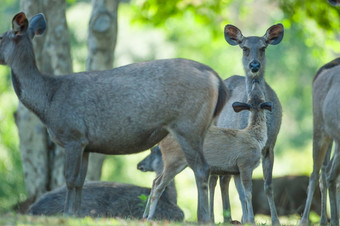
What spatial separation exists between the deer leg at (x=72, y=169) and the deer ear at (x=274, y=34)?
3318 mm

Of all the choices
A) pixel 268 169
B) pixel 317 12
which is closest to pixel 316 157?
pixel 268 169

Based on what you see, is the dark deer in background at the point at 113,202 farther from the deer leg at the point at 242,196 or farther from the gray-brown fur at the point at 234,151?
the deer leg at the point at 242,196

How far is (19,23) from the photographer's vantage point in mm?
9141

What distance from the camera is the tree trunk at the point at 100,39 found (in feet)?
44.6

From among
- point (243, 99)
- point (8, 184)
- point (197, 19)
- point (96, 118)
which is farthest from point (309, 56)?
point (96, 118)

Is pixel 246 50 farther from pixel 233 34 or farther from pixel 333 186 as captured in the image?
pixel 333 186

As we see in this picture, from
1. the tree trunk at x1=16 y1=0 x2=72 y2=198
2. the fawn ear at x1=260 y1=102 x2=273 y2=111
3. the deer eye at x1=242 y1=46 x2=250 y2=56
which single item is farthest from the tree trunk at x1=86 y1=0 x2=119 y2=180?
the fawn ear at x1=260 y1=102 x2=273 y2=111

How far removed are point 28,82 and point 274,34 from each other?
3.62 metres

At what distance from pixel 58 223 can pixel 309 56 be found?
87.5ft

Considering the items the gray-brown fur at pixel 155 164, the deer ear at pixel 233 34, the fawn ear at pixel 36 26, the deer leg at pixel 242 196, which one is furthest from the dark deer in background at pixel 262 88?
the fawn ear at pixel 36 26

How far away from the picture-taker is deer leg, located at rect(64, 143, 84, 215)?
344 inches

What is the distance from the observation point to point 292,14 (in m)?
17.8

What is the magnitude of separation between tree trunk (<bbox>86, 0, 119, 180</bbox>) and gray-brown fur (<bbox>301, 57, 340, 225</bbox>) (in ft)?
15.7

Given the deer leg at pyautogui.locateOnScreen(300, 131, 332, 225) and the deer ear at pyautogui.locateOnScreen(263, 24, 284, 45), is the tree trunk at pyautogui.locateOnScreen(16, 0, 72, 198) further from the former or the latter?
the deer leg at pyautogui.locateOnScreen(300, 131, 332, 225)
